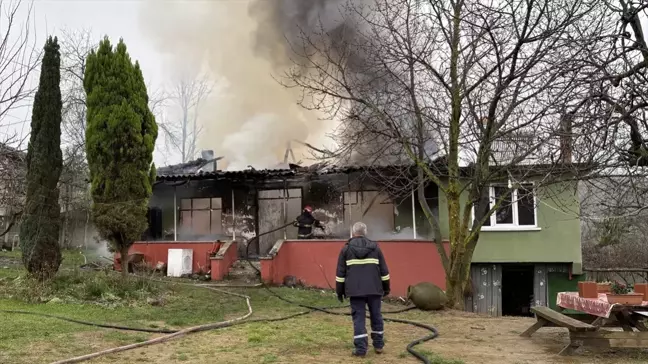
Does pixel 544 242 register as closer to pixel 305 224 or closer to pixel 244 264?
pixel 305 224

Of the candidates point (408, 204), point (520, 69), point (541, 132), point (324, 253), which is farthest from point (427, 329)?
point (408, 204)

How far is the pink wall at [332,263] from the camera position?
47.2 ft

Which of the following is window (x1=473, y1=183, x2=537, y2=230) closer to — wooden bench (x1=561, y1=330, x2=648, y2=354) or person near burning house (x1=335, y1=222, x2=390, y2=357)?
wooden bench (x1=561, y1=330, x2=648, y2=354)

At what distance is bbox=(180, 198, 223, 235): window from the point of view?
58.7 feet

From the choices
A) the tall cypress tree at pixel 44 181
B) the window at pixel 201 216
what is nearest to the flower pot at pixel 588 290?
the tall cypress tree at pixel 44 181

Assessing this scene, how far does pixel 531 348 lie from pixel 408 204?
9149 mm

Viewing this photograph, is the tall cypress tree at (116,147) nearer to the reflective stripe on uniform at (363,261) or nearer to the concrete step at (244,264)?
the concrete step at (244,264)

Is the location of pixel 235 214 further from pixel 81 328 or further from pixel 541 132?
pixel 541 132

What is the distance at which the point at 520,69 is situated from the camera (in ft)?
32.8

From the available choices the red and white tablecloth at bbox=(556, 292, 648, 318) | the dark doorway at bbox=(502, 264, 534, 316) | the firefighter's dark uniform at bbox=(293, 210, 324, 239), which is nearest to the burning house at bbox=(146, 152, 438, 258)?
the firefighter's dark uniform at bbox=(293, 210, 324, 239)

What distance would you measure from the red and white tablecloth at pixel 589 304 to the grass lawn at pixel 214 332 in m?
0.53

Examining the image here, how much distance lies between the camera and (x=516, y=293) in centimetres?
1677

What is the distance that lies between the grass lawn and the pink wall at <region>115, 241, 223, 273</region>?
129 inches

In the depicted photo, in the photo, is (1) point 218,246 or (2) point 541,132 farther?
(1) point 218,246
